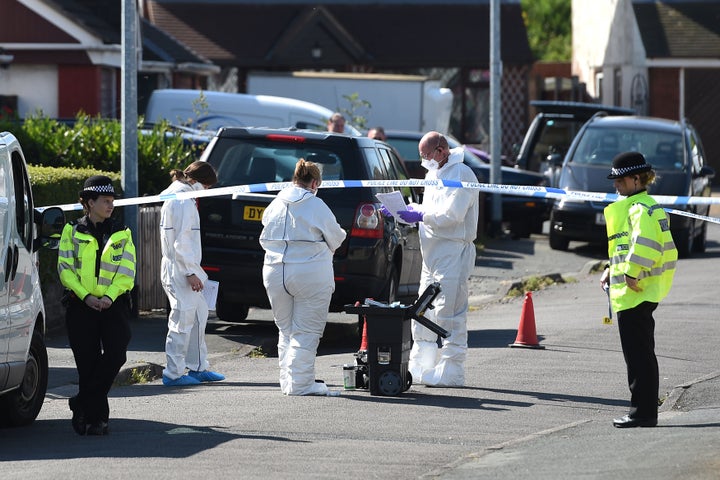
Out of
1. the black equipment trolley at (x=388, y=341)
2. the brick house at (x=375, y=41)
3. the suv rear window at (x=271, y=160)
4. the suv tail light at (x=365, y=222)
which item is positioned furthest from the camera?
the brick house at (x=375, y=41)

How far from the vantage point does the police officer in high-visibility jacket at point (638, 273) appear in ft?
30.0

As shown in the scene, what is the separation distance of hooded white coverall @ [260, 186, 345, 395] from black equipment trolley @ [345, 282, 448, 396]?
0.28m

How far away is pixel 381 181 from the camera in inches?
522

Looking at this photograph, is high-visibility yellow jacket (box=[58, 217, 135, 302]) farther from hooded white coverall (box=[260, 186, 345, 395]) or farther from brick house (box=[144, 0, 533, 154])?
brick house (box=[144, 0, 533, 154])

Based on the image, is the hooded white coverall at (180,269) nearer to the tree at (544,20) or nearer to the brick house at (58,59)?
the brick house at (58,59)

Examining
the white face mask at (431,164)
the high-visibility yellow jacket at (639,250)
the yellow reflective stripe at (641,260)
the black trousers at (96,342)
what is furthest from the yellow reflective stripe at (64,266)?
the yellow reflective stripe at (641,260)

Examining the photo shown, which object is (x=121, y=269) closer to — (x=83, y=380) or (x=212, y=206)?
(x=83, y=380)

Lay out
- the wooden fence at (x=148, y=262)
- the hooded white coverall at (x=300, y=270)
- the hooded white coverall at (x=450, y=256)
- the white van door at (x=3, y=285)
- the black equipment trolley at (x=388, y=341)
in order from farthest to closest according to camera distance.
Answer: the wooden fence at (x=148, y=262), the hooded white coverall at (x=450, y=256), the black equipment trolley at (x=388, y=341), the hooded white coverall at (x=300, y=270), the white van door at (x=3, y=285)

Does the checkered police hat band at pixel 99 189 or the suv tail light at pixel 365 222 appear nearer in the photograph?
the checkered police hat band at pixel 99 189

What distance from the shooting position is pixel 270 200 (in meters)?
13.3

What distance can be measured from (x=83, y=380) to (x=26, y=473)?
52.6 inches

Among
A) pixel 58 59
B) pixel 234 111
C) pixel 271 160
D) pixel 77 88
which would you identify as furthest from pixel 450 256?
pixel 77 88

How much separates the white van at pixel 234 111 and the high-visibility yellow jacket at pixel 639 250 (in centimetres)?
1597

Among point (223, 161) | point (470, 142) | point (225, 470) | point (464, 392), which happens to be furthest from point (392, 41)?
point (225, 470)
